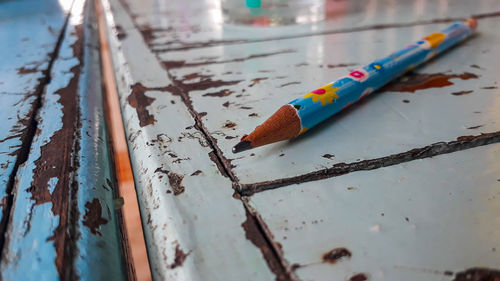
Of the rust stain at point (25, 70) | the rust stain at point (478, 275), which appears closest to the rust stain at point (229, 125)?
the rust stain at point (478, 275)

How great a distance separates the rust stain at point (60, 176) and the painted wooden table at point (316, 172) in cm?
5

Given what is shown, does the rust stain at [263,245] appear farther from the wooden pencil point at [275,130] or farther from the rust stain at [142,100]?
the rust stain at [142,100]

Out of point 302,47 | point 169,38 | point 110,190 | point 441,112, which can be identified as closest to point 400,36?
point 302,47

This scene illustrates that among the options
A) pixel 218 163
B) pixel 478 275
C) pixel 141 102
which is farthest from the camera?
pixel 141 102

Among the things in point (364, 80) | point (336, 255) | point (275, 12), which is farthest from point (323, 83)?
point (275, 12)

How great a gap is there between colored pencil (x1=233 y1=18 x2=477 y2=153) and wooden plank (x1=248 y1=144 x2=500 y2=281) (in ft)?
0.15

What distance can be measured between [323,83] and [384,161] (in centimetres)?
17

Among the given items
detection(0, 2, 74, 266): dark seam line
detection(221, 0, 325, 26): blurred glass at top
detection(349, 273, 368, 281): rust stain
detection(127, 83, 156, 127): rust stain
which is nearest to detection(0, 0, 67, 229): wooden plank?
detection(0, 2, 74, 266): dark seam line

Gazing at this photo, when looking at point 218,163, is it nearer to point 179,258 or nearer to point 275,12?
point 179,258

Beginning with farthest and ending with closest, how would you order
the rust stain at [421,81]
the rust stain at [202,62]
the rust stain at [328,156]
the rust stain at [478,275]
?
the rust stain at [202,62] → the rust stain at [421,81] → the rust stain at [328,156] → the rust stain at [478,275]

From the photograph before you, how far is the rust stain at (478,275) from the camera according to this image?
0.19 metres

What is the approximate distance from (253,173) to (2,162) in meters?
0.21

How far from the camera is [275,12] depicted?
0.75 meters

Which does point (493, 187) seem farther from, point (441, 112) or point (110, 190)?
point (110, 190)
